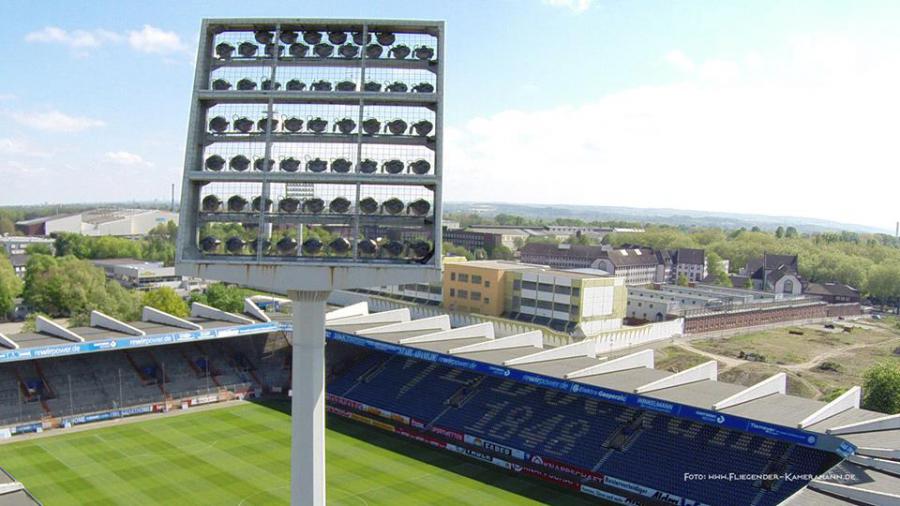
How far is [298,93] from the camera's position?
67.2 ft

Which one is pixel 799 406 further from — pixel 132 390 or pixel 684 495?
pixel 132 390

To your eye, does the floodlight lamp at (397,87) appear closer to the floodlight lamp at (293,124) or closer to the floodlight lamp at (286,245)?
the floodlight lamp at (293,124)

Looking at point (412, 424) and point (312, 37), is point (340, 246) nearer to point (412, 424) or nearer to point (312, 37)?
point (312, 37)

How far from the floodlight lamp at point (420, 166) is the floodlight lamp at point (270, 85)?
4.59 m

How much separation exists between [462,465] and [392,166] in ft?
85.1

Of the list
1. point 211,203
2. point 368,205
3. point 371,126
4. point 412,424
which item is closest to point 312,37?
point 371,126

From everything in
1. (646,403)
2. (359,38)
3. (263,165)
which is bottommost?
(646,403)

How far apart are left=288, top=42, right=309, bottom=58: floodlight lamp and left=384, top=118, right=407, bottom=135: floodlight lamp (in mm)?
3380

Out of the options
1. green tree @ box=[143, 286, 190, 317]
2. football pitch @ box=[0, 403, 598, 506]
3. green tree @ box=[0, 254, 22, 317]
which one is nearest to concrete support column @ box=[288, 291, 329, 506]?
football pitch @ box=[0, 403, 598, 506]

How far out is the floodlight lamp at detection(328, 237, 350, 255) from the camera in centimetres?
2048

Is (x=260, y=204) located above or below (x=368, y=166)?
below

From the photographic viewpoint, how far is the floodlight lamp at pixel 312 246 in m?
20.6

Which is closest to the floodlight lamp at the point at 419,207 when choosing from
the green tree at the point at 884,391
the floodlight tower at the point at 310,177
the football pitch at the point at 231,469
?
the floodlight tower at the point at 310,177

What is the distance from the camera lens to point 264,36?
21.3m
